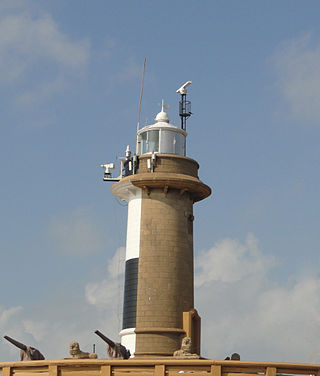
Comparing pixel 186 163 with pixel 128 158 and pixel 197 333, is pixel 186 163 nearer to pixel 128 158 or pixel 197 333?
pixel 128 158

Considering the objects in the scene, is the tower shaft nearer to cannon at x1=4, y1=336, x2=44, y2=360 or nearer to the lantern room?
the lantern room

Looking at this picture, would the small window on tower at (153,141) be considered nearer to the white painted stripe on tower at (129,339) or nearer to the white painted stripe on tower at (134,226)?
the white painted stripe on tower at (134,226)

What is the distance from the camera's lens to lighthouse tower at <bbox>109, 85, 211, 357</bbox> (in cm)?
3086

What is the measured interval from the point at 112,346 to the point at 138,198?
8.29 metres

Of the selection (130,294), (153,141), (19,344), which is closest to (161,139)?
(153,141)

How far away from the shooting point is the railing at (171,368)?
18641mm

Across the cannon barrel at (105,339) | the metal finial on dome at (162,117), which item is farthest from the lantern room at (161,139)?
the cannon barrel at (105,339)

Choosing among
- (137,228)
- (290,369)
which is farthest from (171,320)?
(290,369)

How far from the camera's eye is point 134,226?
32.5 metres

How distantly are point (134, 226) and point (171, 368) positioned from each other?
46.1 ft

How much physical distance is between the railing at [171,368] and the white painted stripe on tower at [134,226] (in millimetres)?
12934

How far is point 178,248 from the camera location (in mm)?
31938

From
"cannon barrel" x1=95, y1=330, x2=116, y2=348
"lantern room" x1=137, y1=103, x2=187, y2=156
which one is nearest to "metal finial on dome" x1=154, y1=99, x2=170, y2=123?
"lantern room" x1=137, y1=103, x2=187, y2=156

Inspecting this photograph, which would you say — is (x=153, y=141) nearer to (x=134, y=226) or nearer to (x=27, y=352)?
(x=134, y=226)
